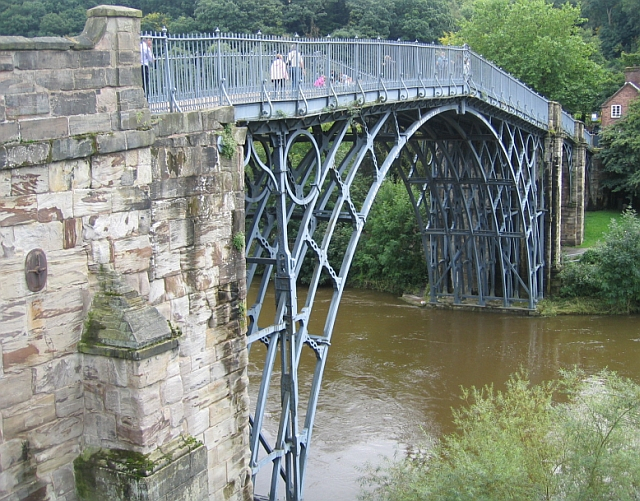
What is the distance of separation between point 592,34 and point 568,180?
2575cm

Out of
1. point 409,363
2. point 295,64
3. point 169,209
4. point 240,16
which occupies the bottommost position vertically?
point 409,363

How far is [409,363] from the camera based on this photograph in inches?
1052

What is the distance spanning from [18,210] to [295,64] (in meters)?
7.73

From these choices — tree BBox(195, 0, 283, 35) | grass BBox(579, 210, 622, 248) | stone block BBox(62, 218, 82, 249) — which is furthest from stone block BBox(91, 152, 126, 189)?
tree BBox(195, 0, 283, 35)

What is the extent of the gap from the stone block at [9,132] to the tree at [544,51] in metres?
41.0

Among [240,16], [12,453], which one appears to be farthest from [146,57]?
[240,16]

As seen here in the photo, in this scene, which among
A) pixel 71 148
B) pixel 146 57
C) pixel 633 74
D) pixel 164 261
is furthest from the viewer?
pixel 633 74

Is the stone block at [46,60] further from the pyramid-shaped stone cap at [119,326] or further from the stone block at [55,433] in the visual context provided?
the stone block at [55,433]

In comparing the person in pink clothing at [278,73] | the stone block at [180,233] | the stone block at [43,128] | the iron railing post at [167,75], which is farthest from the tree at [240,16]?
the stone block at [43,128]

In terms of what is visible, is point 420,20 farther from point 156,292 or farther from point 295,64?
point 156,292

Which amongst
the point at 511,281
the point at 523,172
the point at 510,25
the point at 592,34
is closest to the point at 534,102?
the point at 523,172

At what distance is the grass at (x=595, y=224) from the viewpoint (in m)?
39.2

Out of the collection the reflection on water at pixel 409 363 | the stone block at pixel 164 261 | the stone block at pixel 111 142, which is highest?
the stone block at pixel 111 142

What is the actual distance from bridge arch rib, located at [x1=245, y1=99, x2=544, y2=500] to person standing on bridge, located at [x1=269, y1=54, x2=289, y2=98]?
61 cm
